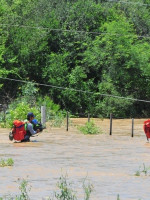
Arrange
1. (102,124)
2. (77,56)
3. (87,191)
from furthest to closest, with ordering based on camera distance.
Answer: (77,56), (102,124), (87,191)

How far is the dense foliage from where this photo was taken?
45438 millimetres

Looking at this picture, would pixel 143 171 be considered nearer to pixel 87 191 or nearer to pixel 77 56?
pixel 87 191

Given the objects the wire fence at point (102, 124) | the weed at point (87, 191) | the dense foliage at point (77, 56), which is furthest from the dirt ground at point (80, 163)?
the dense foliage at point (77, 56)

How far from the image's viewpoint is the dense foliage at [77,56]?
45.4 metres

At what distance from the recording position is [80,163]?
17266 mm

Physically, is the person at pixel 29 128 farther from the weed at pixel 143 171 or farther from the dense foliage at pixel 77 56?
the dense foliage at pixel 77 56

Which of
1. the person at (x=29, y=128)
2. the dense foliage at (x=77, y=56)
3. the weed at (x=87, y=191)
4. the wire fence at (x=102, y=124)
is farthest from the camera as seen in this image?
the dense foliage at (x=77, y=56)

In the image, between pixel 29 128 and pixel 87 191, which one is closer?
pixel 87 191

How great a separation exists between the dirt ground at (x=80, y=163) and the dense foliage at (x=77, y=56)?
56.2 feet

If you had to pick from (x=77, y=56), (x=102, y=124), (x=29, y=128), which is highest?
(x=77, y=56)

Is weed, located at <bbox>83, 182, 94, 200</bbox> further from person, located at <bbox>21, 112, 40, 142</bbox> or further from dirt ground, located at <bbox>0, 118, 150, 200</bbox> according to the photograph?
person, located at <bbox>21, 112, 40, 142</bbox>

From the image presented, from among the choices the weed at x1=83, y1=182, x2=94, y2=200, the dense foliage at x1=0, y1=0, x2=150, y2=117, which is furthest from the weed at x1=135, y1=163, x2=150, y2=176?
the dense foliage at x1=0, y1=0, x2=150, y2=117

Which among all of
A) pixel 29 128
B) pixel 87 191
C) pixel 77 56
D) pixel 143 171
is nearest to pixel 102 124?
pixel 77 56

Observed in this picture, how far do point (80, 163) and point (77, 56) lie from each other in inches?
1228
